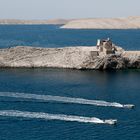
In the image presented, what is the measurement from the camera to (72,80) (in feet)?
294

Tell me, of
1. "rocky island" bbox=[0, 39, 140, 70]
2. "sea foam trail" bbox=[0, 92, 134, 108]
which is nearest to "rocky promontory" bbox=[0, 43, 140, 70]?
"rocky island" bbox=[0, 39, 140, 70]

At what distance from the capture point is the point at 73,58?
10412 centimetres

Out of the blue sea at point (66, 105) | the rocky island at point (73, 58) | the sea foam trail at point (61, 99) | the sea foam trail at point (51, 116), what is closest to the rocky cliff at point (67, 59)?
the rocky island at point (73, 58)

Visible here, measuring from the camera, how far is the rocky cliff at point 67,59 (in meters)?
103

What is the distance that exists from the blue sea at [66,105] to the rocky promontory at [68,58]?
9.02 feet

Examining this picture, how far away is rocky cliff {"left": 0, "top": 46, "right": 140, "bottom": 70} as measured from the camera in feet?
337

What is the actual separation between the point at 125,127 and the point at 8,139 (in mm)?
11949

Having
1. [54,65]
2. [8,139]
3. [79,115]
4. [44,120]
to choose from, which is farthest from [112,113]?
[54,65]

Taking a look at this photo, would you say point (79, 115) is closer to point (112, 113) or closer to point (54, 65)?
point (112, 113)

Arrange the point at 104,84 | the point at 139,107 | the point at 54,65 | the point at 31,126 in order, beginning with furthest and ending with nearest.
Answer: the point at 54,65, the point at 104,84, the point at 139,107, the point at 31,126

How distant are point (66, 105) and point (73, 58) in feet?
122

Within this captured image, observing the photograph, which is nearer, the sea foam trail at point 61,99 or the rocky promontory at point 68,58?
the sea foam trail at point 61,99

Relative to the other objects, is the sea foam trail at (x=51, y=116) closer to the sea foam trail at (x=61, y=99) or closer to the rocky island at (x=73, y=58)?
the sea foam trail at (x=61, y=99)

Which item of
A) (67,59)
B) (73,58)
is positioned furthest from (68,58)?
(73,58)
